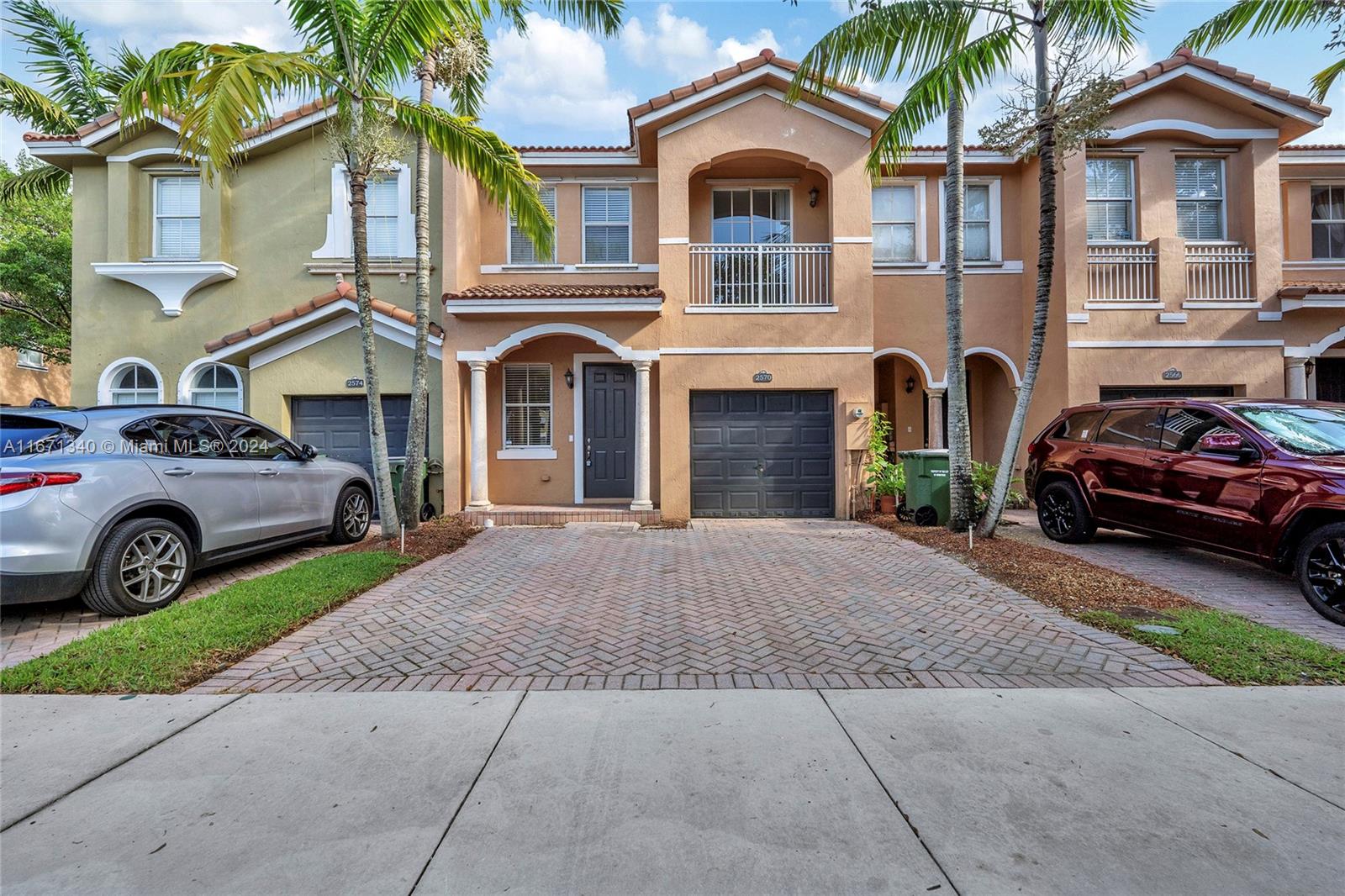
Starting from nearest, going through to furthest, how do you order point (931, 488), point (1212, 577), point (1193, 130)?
point (1212, 577) < point (931, 488) < point (1193, 130)

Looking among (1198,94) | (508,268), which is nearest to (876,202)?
(1198,94)

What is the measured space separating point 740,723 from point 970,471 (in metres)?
6.82

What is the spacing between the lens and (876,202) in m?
11.9

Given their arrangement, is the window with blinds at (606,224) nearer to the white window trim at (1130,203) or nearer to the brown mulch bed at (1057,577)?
the brown mulch bed at (1057,577)

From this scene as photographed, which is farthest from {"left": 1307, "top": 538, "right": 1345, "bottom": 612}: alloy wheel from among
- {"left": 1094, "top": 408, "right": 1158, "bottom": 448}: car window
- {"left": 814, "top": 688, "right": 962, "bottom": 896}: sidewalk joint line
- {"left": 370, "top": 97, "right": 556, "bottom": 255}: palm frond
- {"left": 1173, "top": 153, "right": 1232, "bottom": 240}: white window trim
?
{"left": 370, "top": 97, "right": 556, "bottom": 255}: palm frond

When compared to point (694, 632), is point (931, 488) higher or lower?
higher

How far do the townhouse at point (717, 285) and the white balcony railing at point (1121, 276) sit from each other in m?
0.04

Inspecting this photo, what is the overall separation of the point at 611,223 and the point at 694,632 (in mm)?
9381

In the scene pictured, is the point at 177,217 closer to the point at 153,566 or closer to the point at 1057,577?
the point at 153,566

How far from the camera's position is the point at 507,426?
37.3ft

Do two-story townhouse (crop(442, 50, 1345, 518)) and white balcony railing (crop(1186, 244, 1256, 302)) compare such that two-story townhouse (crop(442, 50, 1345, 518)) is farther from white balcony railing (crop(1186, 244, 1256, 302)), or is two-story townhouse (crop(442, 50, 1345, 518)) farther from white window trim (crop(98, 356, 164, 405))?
white window trim (crop(98, 356, 164, 405))

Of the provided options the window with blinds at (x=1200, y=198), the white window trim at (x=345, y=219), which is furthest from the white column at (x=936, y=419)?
the white window trim at (x=345, y=219)

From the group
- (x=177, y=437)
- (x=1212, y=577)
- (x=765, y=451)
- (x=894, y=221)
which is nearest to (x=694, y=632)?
(x=177, y=437)

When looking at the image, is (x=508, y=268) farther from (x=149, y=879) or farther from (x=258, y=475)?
(x=149, y=879)
